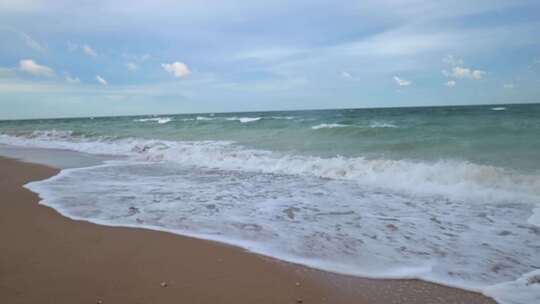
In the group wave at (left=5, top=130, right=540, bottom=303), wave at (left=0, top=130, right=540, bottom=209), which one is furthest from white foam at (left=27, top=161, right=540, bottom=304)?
wave at (left=0, top=130, right=540, bottom=209)

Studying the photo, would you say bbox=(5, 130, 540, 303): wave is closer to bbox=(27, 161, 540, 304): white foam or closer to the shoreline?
bbox=(27, 161, 540, 304): white foam

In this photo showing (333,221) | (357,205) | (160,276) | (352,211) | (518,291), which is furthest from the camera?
(357,205)

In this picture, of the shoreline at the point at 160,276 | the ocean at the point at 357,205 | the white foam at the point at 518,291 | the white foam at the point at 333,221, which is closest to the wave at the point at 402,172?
the ocean at the point at 357,205

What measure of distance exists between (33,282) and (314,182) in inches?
224

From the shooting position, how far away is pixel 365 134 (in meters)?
15.4

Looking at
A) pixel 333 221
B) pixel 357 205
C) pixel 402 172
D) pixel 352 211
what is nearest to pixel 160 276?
pixel 333 221

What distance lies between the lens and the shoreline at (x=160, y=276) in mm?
2730

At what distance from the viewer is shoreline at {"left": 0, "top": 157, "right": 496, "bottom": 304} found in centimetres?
273

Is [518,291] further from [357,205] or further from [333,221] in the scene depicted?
[357,205]

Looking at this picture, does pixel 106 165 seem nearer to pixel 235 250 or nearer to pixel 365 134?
pixel 235 250

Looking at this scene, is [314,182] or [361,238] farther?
[314,182]

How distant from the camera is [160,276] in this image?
3.05 metres

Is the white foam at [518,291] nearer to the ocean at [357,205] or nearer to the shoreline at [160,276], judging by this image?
the ocean at [357,205]

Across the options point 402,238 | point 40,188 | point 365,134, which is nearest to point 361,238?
point 402,238
